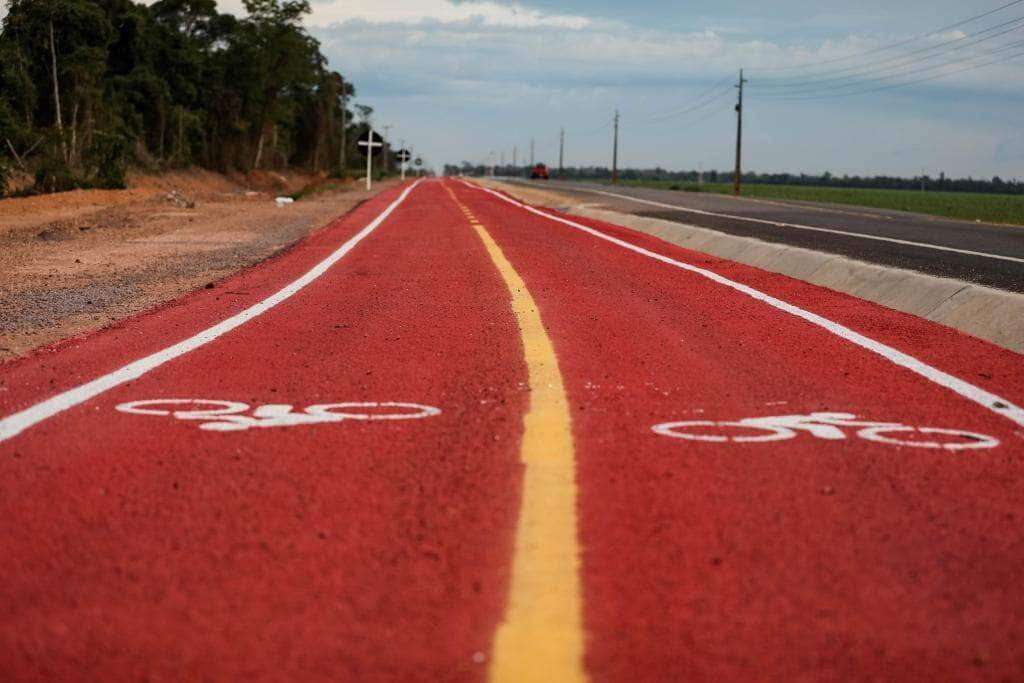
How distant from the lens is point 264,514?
3.90 meters

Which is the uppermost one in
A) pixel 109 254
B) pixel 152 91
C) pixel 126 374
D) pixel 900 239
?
pixel 152 91

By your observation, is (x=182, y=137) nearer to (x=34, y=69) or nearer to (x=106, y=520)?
(x=34, y=69)

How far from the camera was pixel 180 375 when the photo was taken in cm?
649

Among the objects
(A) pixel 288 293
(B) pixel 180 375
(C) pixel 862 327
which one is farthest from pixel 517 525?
(A) pixel 288 293

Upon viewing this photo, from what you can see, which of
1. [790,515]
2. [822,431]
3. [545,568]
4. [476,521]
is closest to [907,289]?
[822,431]

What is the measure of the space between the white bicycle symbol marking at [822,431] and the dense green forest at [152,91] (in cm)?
3529

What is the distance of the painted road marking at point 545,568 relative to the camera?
109 inches

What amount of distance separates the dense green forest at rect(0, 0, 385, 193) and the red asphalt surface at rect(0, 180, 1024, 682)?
33684 millimetres

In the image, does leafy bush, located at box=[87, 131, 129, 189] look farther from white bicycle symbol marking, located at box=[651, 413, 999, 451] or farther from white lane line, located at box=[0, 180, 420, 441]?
white bicycle symbol marking, located at box=[651, 413, 999, 451]

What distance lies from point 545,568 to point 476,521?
0.49m

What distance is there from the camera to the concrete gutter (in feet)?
29.2

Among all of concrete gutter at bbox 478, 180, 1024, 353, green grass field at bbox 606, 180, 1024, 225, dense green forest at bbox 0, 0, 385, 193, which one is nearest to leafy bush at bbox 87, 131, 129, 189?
dense green forest at bbox 0, 0, 385, 193

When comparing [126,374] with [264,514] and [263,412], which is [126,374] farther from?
[264,514]

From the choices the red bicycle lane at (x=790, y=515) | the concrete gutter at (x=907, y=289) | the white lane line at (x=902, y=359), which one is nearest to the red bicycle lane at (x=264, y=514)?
the red bicycle lane at (x=790, y=515)
